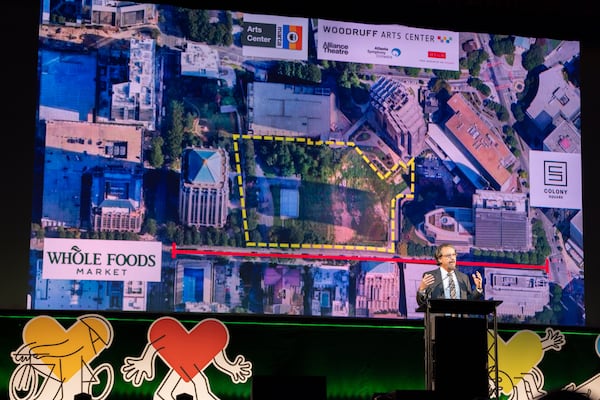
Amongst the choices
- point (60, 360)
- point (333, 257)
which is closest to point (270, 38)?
point (333, 257)

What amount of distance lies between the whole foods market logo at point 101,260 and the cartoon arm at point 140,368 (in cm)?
69

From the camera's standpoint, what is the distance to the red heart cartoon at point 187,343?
240 inches

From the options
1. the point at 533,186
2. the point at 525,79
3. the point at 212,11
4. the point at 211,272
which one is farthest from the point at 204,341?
the point at 525,79

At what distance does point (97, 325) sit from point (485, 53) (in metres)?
3.90

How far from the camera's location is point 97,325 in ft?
19.7

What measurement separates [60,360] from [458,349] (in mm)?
2667

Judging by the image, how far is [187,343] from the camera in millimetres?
6176

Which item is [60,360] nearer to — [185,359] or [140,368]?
[140,368]

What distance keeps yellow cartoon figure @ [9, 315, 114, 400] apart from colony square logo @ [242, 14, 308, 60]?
2447 mm

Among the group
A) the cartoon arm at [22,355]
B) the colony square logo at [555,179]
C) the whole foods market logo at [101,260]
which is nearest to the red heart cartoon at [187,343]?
the whole foods market logo at [101,260]

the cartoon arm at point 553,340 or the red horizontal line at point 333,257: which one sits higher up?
the red horizontal line at point 333,257

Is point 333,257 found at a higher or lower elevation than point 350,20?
lower

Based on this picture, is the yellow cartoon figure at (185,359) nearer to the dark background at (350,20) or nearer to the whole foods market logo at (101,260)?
the whole foods market logo at (101,260)

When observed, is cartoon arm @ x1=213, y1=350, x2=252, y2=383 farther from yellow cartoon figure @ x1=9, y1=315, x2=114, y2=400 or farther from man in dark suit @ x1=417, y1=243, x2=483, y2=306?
man in dark suit @ x1=417, y1=243, x2=483, y2=306
